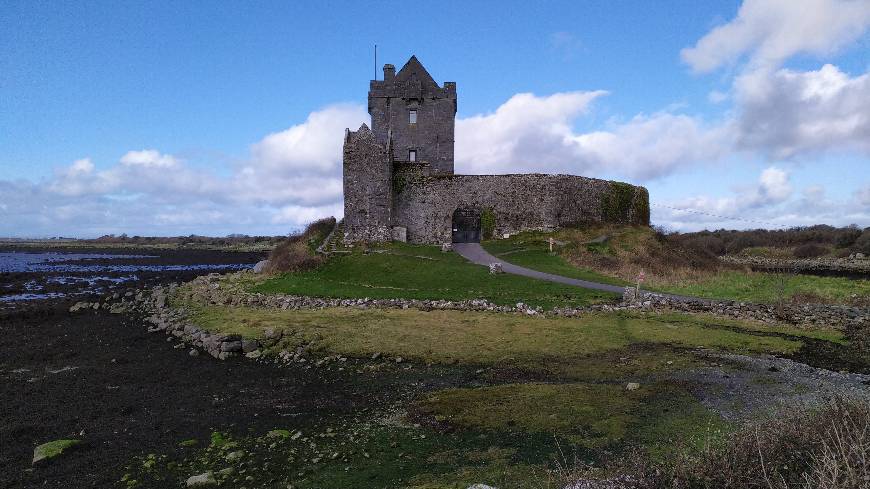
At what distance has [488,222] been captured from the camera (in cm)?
4003

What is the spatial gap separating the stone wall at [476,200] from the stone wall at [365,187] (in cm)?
200

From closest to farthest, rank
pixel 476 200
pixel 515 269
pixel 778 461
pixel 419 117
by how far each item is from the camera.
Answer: pixel 778 461 < pixel 515 269 < pixel 476 200 < pixel 419 117

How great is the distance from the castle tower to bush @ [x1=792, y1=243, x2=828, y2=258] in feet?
193

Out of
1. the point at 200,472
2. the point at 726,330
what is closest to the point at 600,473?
the point at 200,472

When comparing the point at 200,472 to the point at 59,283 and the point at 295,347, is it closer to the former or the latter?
the point at 295,347

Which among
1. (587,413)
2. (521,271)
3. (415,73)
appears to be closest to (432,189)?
(415,73)

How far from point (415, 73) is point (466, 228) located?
14.6 metres

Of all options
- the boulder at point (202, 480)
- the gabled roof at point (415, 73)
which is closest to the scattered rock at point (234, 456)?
the boulder at point (202, 480)

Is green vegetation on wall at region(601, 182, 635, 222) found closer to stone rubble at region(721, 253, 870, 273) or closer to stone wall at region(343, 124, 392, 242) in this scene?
stone rubble at region(721, 253, 870, 273)

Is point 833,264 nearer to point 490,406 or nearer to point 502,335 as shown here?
point 502,335

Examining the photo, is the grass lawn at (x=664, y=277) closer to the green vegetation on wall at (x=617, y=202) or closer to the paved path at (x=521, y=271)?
the paved path at (x=521, y=271)

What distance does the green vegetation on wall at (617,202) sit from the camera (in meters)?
43.2

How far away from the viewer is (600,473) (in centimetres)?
577

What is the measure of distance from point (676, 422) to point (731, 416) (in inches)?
39.6
